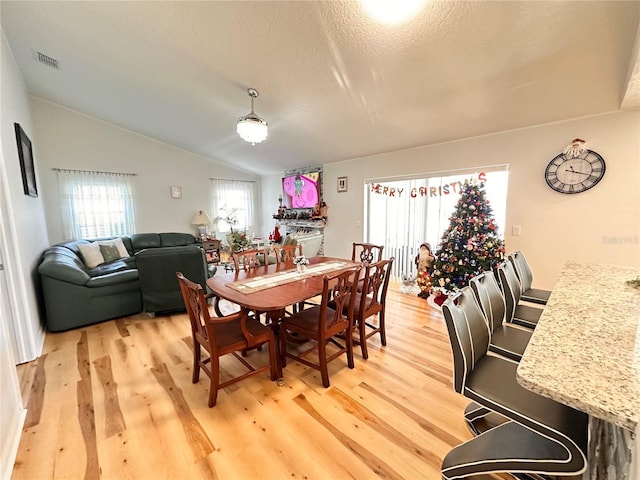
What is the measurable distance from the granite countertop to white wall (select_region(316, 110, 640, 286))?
1905 mm

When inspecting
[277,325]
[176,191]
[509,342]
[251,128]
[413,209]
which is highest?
[251,128]

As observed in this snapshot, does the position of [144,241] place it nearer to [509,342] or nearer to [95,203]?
[95,203]

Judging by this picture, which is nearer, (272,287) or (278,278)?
(272,287)

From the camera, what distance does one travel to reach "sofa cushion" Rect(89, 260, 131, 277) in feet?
13.2

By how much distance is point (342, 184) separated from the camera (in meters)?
5.34

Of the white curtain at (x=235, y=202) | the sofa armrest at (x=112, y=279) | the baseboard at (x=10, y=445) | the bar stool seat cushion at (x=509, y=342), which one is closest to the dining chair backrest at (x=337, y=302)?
the bar stool seat cushion at (x=509, y=342)

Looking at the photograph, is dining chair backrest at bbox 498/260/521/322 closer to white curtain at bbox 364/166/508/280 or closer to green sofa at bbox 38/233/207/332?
white curtain at bbox 364/166/508/280

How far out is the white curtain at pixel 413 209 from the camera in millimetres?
3540

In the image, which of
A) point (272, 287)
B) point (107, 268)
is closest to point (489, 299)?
point (272, 287)

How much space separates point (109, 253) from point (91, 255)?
0.36m

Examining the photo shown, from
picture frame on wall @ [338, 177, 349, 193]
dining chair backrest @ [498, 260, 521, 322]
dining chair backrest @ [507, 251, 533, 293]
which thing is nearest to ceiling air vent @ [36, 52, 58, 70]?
picture frame on wall @ [338, 177, 349, 193]

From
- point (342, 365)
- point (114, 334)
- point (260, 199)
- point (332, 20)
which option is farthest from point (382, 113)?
point (260, 199)

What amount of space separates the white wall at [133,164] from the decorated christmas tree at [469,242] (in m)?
5.66

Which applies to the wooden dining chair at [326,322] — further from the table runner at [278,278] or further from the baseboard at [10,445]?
the baseboard at [10,445]
